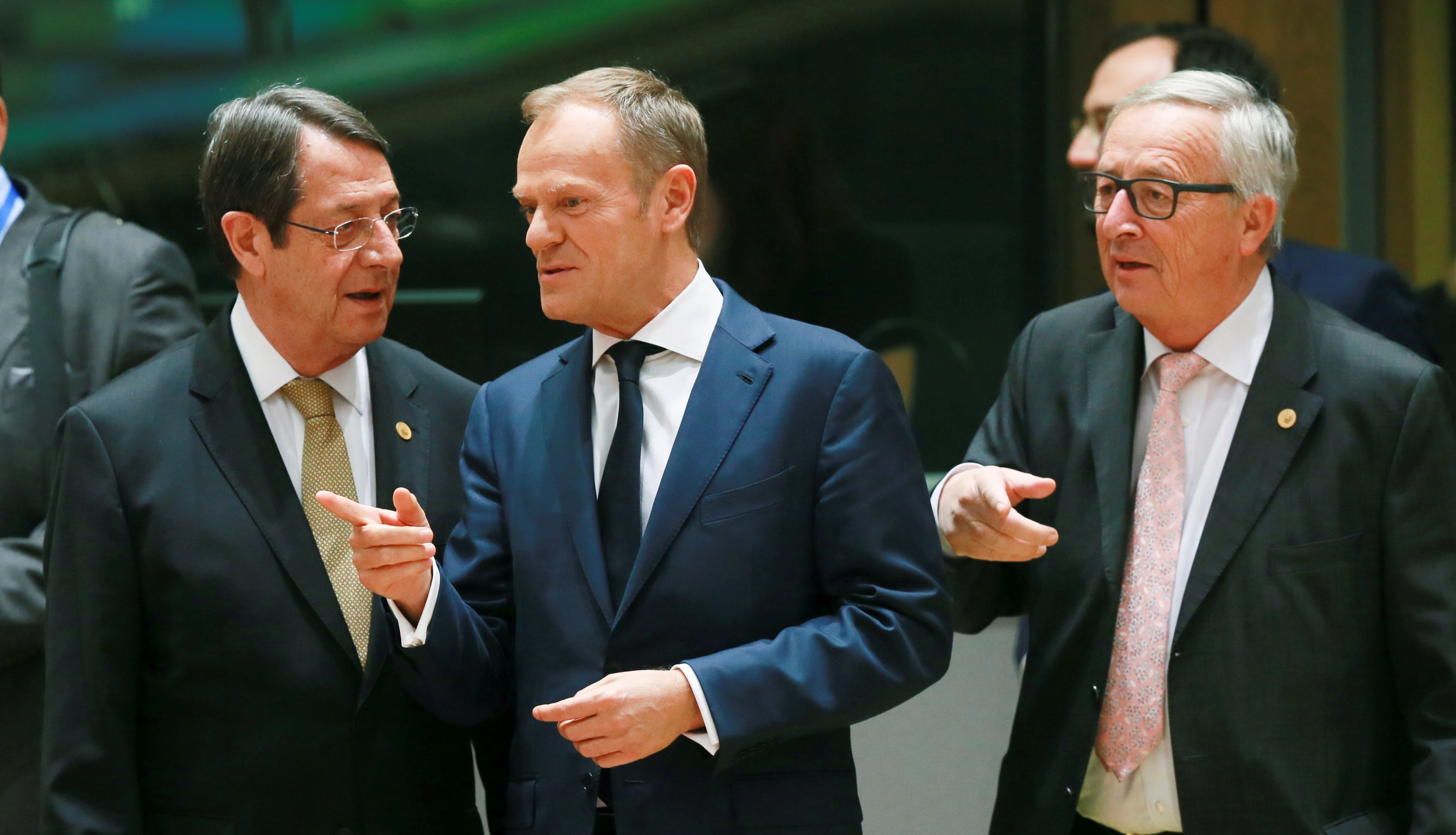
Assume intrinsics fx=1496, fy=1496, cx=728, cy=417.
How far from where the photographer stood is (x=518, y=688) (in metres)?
2.27

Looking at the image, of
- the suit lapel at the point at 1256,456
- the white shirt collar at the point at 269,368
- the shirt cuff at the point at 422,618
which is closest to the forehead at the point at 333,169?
the white shirt collar at the point at 269,368

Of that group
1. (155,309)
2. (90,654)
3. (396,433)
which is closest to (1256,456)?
(396,433)

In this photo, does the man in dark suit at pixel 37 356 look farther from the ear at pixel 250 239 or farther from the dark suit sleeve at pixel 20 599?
the ear at pixel 250 239

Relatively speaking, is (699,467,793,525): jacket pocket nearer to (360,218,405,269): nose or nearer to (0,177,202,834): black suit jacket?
(360,218,405,269): nose

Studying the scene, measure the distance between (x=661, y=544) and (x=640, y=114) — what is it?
672mm

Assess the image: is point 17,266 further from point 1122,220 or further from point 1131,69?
point 1131,69

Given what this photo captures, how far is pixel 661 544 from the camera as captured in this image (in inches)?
84.2

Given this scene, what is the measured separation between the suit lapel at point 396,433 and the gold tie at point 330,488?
0.03 metres

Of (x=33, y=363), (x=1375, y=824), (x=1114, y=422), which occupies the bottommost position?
(x=1375, y=824)

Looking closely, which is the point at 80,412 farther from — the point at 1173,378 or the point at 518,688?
the point at 1173,378

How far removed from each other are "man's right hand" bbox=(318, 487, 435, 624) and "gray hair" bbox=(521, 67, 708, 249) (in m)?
0.59

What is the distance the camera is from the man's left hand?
6.51ft

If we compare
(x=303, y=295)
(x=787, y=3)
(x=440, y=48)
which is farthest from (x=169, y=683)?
(x=787, y=3)

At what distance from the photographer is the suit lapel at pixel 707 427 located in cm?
214
